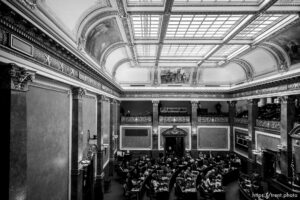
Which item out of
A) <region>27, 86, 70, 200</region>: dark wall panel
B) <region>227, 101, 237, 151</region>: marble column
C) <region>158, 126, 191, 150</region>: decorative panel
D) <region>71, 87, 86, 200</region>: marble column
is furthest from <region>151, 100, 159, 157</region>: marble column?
<region>27, 86, 70, 200</region>: dark wall panel

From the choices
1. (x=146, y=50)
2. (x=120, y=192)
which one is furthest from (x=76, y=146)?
(x=146, y=50)

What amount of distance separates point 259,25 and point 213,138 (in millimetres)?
13519

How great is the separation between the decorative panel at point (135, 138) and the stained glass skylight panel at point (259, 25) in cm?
1294

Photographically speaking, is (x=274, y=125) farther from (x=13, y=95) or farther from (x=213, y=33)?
(x=13, y=95)

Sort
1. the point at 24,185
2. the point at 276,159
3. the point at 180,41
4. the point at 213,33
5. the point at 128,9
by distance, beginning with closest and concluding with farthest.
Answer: the point at 24,185 → the point at 128,9 → the point at 213,33 → the point at 180,41 → the point at 276,159

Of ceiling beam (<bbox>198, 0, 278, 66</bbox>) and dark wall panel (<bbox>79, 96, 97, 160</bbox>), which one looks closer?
ceiling beam (<bbox>198, 0, 278, 66</bbox>)

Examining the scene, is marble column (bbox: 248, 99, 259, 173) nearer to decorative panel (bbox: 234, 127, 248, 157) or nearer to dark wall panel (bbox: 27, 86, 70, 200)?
decorative panel (bbox: 234, 127, 248, 157)

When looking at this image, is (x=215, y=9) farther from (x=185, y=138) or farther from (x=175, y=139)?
(x=175, y=139)

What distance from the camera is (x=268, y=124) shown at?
14719 mm

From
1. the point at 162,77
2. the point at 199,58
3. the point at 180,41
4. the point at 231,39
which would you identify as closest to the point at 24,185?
the point at 180,41

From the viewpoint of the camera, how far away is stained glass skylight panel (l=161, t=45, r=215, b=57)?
43.4 feet

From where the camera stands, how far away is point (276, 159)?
1359cm

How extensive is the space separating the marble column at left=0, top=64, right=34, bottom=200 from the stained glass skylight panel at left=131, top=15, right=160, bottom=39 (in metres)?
5.75

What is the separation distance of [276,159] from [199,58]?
8.28m
